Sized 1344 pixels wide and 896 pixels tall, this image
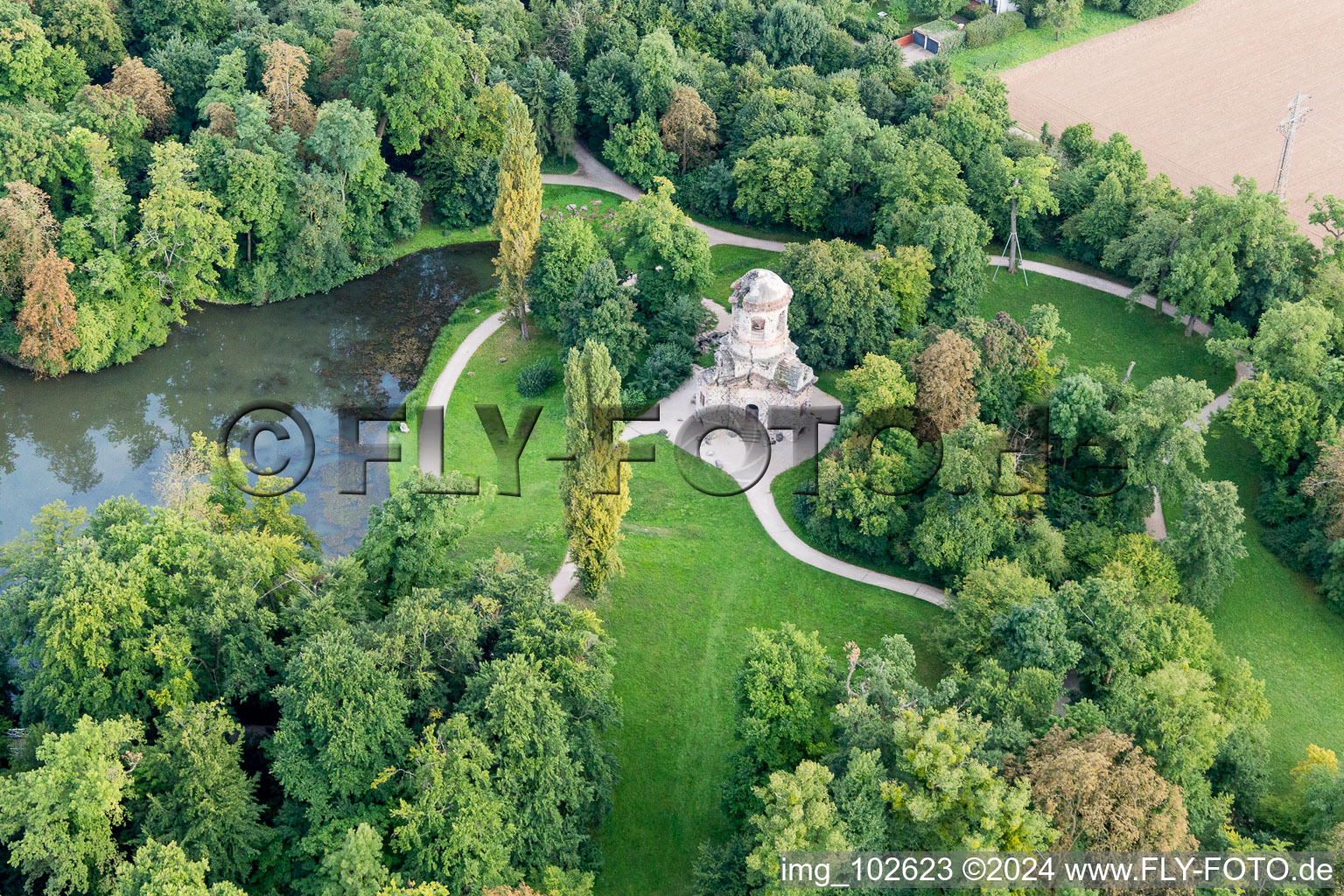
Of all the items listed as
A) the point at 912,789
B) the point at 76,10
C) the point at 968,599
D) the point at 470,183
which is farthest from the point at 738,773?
the point at 76,10

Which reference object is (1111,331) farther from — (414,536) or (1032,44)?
(414,536)

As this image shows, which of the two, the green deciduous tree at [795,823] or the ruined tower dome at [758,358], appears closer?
the green deciduous tree at [795,823]

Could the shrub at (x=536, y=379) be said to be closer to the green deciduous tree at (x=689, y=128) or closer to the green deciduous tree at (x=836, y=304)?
the green deciduous tree at (x=836, y=304)

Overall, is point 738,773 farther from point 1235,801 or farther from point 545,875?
point 1235,801

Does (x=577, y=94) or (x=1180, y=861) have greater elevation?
(x=577, y=94)

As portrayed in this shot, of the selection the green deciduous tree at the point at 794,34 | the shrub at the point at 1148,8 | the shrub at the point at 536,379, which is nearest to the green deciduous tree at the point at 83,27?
the shrub at the point at 536,379

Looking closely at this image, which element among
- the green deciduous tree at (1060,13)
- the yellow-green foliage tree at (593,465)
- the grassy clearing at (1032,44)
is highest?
the green deciduous tree at (1060,13)

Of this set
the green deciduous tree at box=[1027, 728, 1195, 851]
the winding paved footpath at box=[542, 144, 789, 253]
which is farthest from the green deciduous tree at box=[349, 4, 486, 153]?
the green deciduous tree at box=[1027, 728, 1195, 851]

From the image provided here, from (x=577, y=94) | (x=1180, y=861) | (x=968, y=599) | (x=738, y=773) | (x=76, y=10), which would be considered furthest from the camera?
(x=577, y=94)
